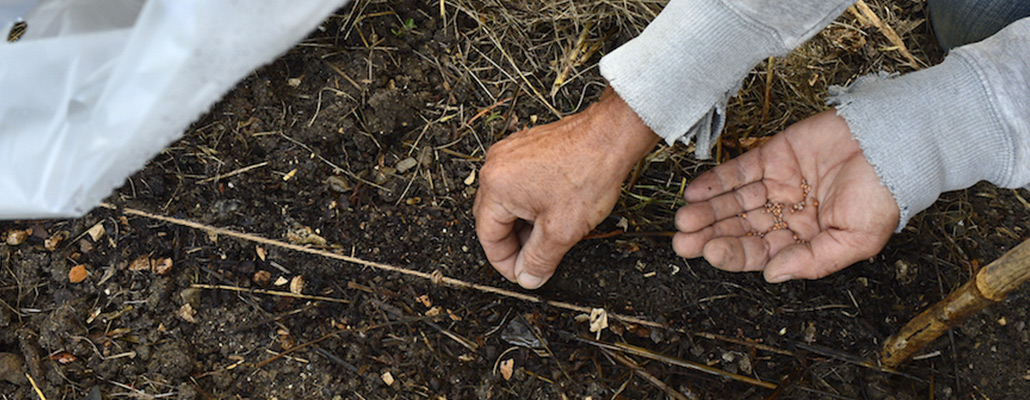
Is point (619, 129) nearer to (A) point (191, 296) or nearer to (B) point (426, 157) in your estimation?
(B) point (426, 157)

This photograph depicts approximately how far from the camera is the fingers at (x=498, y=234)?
1262 millimetres

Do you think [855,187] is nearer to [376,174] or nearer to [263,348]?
[376,174]

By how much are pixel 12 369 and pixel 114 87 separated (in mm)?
922

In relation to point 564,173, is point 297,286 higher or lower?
lower

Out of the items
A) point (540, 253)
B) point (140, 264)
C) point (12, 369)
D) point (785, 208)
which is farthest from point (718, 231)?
point (12, 369)

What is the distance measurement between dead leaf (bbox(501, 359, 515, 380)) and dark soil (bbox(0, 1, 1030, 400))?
11mm

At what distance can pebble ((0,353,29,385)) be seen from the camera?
1.36 m

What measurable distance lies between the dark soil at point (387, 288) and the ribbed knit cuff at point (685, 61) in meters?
0.45

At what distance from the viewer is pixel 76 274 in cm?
143

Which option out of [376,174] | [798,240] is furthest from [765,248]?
[376,174]

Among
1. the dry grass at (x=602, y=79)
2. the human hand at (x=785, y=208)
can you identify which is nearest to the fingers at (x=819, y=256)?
the human hand at (x=785, y=208)

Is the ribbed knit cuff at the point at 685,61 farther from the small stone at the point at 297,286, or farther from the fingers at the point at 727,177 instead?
the small stone at the point at 297,286

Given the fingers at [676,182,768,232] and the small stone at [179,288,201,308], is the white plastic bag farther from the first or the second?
the fingers at [676,182,768,232]

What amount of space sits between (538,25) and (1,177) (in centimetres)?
121
